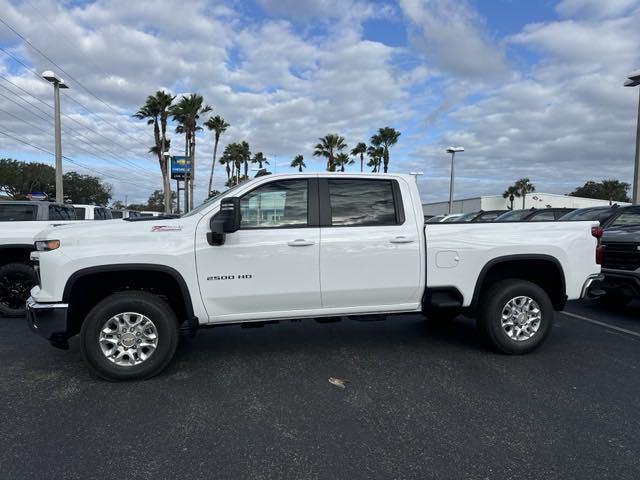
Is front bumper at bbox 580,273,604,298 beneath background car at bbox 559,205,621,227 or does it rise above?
Answer: beneath

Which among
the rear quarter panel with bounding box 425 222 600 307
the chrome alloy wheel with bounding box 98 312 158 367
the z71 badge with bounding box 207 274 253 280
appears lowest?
the chrome alloy wheel with bounding box 98 312 158 367

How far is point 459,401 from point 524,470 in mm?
1027

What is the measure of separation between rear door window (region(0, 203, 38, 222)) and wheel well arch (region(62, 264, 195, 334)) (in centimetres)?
414

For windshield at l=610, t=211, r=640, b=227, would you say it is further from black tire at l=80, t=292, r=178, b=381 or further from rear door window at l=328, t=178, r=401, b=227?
black tire at l=80, t=292, r=178, b=381

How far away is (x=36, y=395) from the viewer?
396cm

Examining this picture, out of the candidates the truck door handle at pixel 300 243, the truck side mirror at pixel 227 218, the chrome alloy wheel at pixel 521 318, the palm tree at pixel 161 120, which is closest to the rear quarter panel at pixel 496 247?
the chrome alloy wheel at pixel 521 318

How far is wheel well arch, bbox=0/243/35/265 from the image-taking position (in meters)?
6.89

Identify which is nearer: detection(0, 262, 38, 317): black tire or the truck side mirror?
the truck side mirror

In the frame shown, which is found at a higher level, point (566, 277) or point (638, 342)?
point (566, 277)

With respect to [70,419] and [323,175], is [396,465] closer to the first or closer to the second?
[70,419]

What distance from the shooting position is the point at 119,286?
450 centimetres

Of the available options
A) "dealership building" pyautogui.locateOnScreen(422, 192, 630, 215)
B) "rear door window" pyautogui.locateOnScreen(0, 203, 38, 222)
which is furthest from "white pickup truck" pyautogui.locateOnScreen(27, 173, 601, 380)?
"dealership building" pyautogui.locateOnScreen(422, 192, 630, 215)

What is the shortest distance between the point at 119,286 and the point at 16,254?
12.0ft

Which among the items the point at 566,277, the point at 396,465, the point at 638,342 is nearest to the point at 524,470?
the point at 396,465
